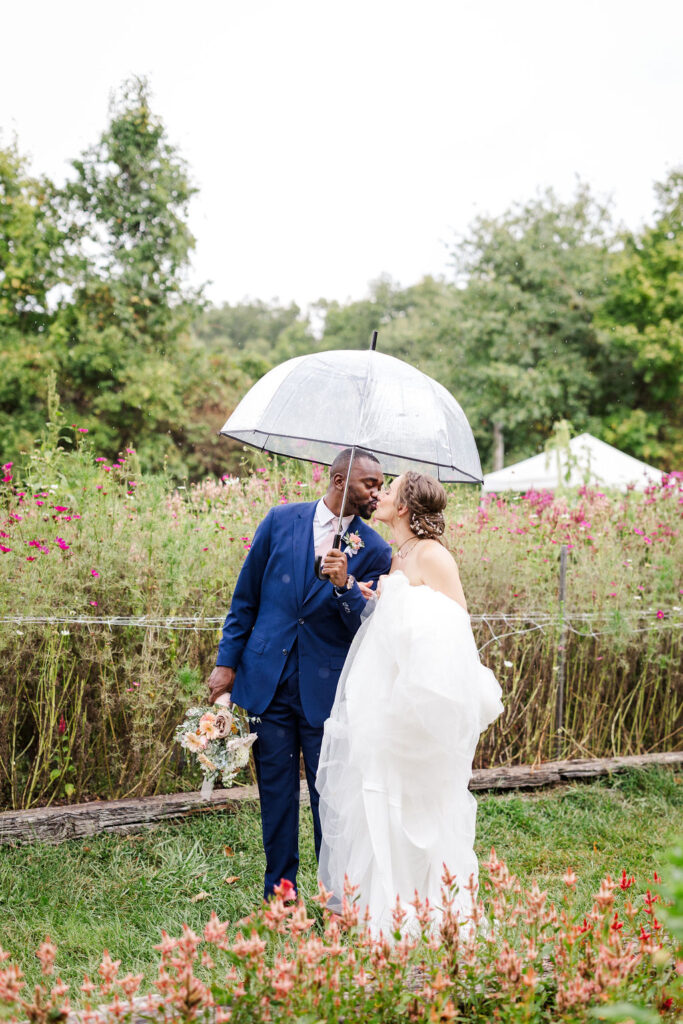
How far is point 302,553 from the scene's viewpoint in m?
3.52

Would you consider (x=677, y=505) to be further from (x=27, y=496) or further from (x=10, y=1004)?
(x=10, y=1004)

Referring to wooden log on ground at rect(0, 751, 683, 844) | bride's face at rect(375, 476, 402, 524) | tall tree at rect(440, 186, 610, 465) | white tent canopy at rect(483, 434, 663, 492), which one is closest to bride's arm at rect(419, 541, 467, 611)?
bride's face at rect(375, 476, 402, 524)

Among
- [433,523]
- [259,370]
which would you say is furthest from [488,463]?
[433,523]

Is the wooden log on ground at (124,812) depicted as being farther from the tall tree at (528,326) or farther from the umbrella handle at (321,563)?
the tall tree at (528,326)

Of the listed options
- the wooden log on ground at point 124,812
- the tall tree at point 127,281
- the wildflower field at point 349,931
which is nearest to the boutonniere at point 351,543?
the wildflower field at point 349,931

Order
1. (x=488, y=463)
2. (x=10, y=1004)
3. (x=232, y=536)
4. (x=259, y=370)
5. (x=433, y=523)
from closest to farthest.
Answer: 1. (x=10, y=1004)
2. (x=433, y=523)
3. (x=232, y=536)
4. (x=259, y=370)
5. (x=488, y=463)

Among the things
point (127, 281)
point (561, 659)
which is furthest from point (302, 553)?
point (127, 281)

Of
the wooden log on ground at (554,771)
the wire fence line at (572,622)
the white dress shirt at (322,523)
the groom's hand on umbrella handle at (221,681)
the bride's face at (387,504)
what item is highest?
the bride's face at (387,504)

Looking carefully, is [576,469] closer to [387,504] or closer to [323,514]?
[323,514]

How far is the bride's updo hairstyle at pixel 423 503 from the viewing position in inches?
130

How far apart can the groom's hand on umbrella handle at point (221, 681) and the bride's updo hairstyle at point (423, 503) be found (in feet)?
3.27

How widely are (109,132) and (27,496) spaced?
15.4 meters

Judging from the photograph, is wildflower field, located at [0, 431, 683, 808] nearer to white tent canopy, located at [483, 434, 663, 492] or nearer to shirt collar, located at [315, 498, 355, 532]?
shirt collar, located at [315, 498, 355, 532]

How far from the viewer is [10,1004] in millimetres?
1709
